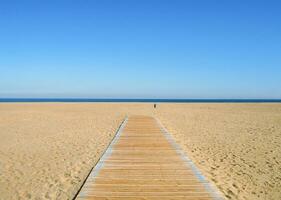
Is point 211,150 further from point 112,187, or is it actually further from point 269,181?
point 112,187

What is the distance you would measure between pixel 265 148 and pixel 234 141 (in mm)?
1707

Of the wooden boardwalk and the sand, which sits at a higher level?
the wooden boardwalk

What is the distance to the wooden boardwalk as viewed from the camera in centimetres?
498

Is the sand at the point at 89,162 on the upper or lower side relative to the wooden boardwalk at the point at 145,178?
lower

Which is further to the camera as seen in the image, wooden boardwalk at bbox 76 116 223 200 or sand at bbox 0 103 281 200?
sand at bbox 0 103 281 200

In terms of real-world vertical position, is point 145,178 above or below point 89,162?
above

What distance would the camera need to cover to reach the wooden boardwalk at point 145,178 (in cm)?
498

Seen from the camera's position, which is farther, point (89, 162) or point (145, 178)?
point (89, 162)

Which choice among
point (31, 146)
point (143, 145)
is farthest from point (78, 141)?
point (143, 145)

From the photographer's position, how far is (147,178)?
592cm

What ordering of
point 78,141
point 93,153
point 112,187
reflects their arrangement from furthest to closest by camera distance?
point 78,141, point 93,153, point 112,187

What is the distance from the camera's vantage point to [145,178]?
5.91 metres

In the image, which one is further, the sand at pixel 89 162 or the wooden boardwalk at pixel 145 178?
the sand at pixel 89 162

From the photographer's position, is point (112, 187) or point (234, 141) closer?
point (112, 187)
